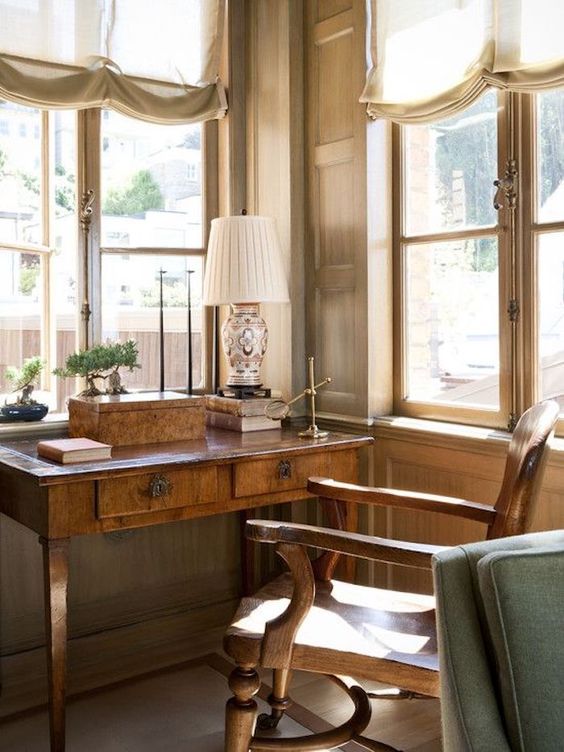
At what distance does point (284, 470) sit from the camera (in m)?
2.65

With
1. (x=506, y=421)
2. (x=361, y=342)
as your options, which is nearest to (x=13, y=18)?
(x=361, y=342)

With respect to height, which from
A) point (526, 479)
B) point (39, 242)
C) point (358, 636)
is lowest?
point (358, 636)

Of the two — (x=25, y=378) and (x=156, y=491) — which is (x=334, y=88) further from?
(x=156, y=491)

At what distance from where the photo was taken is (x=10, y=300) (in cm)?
296

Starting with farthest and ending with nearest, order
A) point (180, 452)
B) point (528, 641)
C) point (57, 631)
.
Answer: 1. point (180, 452)
2. point (57, 631)
3. point (528, 641)

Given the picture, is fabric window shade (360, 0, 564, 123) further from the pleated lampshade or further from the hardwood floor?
the hardwood floor

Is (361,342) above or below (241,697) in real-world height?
above

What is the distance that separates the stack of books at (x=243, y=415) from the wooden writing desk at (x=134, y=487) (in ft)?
0.51

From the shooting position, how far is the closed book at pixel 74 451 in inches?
92.8

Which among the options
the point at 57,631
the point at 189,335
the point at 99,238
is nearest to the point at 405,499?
the point at 57,631

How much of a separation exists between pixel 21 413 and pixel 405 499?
4.59ft

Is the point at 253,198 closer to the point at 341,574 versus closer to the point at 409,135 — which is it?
the point at 409,135

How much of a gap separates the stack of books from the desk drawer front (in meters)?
0.32

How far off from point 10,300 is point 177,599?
1.30m
